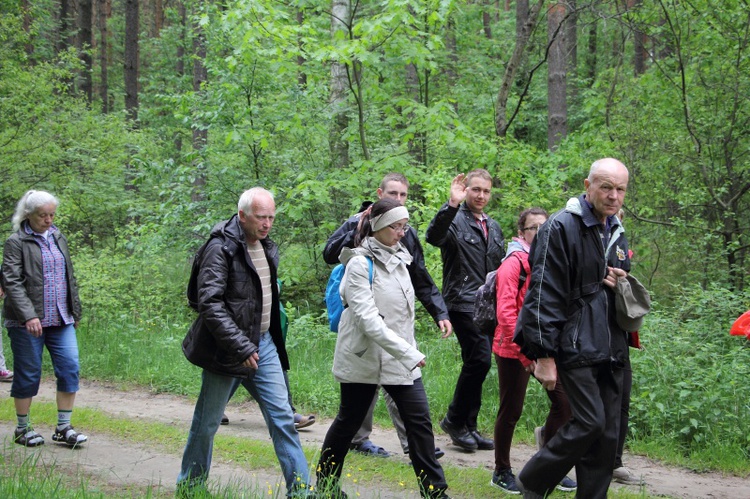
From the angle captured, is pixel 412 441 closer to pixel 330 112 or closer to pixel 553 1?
pixel 330 112

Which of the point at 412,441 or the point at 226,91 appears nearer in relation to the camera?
the point at 412,441

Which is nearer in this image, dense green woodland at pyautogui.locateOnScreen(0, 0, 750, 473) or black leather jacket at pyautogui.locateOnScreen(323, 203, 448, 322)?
black leather jacket at pyautogui.locateOnScreen(323, 203, 448, 322)

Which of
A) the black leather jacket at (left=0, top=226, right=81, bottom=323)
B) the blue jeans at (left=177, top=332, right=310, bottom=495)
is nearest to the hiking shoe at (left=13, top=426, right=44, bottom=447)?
the black leather jacket at (left=0, top=226, right=81, bottom=323)

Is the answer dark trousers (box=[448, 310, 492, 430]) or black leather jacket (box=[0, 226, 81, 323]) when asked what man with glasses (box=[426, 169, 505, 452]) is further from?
black leather jacket (box=[0, 226, 81, 323])

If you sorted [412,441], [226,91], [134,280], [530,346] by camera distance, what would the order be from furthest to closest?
[134,280] < [226,91] < [412,441] < [530,346]

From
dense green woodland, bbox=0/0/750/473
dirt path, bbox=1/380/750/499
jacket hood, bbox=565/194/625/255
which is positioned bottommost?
dirt path, bbox=1/380/750/499

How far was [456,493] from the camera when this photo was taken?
518 cm

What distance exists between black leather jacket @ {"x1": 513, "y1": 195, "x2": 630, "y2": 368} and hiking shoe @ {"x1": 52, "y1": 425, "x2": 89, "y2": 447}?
4.24 meters

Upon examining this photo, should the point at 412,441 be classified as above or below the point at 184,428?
above

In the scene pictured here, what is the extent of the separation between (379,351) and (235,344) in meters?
0.89

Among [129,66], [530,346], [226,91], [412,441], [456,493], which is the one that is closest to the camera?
[530,346]

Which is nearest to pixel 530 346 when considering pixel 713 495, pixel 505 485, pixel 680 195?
pixel 505 485

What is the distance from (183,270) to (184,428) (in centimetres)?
965

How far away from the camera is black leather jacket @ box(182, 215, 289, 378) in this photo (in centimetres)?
443
